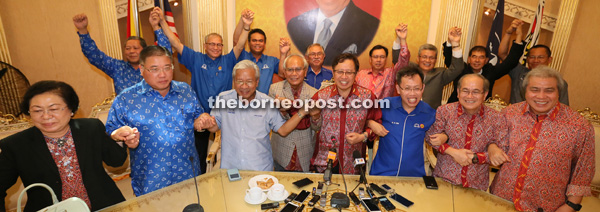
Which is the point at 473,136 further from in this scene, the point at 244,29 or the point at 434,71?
the point at 244,29

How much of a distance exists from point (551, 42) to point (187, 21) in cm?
624

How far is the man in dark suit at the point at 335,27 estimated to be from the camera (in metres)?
4.87

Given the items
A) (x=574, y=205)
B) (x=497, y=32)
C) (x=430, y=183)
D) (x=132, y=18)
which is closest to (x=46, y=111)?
(x=430, y=183)

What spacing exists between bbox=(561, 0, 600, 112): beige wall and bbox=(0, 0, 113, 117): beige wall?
7680mm

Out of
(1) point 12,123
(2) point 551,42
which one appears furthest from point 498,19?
(1) point 12,123

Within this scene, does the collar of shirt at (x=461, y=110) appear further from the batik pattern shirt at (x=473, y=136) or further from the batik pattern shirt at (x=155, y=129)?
the batik pattern shirt at (x=155, y=129)

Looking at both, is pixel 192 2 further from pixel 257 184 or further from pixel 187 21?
pixel 257 184

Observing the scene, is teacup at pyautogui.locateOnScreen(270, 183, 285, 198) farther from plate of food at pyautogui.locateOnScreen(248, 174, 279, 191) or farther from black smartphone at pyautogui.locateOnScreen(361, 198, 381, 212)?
black smartphone at pyautogui.locateOnScreen(361, 198, 381, 212)

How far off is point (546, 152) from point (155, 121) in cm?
290

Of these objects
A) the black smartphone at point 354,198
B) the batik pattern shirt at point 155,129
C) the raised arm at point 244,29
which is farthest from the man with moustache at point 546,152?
the raised arm at point 244,29

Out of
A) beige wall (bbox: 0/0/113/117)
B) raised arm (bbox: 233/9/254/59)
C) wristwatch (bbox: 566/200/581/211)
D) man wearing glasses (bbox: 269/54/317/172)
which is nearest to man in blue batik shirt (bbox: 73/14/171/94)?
raised arm (bbox: 233/9/254/59)

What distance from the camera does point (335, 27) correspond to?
4.92 m

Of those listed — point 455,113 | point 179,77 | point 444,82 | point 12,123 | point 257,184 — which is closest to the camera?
point 257,184

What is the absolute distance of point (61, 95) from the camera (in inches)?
68.2
